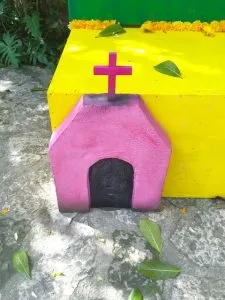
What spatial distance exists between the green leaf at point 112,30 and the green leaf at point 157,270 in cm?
122

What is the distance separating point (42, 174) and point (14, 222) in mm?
371

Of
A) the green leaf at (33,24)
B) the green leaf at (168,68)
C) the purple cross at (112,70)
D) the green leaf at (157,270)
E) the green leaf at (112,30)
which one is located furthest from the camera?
the green leaf at (33,24)

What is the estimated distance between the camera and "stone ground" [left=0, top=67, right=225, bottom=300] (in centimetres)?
160

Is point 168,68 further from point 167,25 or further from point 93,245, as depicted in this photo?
point 93,245

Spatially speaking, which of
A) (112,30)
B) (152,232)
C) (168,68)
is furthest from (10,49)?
(152,232)

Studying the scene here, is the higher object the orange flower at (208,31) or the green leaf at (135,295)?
the orange flower at (208,31)

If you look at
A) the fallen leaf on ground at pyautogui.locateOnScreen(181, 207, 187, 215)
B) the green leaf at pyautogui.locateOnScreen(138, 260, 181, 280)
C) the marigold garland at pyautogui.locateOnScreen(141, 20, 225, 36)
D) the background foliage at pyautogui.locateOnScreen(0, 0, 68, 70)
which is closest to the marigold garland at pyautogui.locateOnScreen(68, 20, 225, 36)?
the marigold garland at pyautogui.locateOnScreen(141, 20, 225, 36)

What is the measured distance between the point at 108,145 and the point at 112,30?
0.79m

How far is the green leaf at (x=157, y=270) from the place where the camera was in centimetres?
162

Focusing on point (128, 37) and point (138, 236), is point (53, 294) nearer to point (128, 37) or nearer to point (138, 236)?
point (138, 236)

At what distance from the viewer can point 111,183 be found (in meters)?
1.86

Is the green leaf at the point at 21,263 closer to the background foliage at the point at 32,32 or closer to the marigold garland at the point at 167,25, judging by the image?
the marigold garland at the point at 167,25

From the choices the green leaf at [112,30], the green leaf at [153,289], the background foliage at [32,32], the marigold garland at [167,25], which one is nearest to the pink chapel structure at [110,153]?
the green leaf at [153,289]

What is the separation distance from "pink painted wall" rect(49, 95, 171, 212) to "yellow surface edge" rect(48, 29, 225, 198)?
0.26ft
